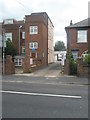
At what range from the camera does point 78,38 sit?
28.8m

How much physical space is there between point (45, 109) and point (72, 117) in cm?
122

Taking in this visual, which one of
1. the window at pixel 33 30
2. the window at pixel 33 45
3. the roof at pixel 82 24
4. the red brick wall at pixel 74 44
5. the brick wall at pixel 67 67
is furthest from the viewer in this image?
the window at pixel 33 45

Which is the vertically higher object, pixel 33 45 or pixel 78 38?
pixel 78 38

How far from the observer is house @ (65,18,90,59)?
28.4 metres

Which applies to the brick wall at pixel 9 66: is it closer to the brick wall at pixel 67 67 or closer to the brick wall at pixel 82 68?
the brick wall at pixel 67 67

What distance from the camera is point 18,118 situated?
5.80 meters

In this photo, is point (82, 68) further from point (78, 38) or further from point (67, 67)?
point (78, 38)

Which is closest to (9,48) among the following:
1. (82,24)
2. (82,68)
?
(82,24)

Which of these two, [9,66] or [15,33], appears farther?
[15,33]

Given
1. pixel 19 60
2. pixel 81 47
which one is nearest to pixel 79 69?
pixel 81 47

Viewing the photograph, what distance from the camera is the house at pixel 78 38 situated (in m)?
28.4

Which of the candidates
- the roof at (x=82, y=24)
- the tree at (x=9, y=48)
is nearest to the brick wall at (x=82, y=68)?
the roof at (x=82, y=24)

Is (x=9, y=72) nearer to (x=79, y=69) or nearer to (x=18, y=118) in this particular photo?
(x=79, y=69)

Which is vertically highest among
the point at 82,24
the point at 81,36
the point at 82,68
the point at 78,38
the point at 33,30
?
the point at 33,30
